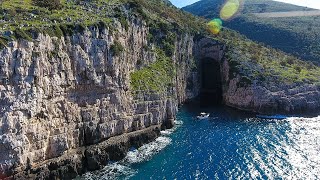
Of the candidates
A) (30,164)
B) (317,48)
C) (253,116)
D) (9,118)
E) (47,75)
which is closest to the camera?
(9,118)

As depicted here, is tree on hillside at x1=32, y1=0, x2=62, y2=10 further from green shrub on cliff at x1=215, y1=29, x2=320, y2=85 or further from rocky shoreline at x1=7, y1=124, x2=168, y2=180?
green shrub on cliff at x1=215, y1=29, x2=320, y2=85

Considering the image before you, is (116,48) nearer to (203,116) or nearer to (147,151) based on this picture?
(147,151)

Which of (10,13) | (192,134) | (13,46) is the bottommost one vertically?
(192,134)

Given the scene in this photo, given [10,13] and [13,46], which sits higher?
[10,13]

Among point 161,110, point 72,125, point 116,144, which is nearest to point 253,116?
point 161,110

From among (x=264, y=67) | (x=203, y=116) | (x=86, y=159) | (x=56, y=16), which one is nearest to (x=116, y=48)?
(x=56, y=16)

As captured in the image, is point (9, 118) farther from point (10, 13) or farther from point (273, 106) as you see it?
point (273, 106)

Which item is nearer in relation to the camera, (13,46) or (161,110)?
(13,46)

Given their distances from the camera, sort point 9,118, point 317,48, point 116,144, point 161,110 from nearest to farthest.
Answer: point 9,118 < point 116,144 < point 161,110 < point 317,48
